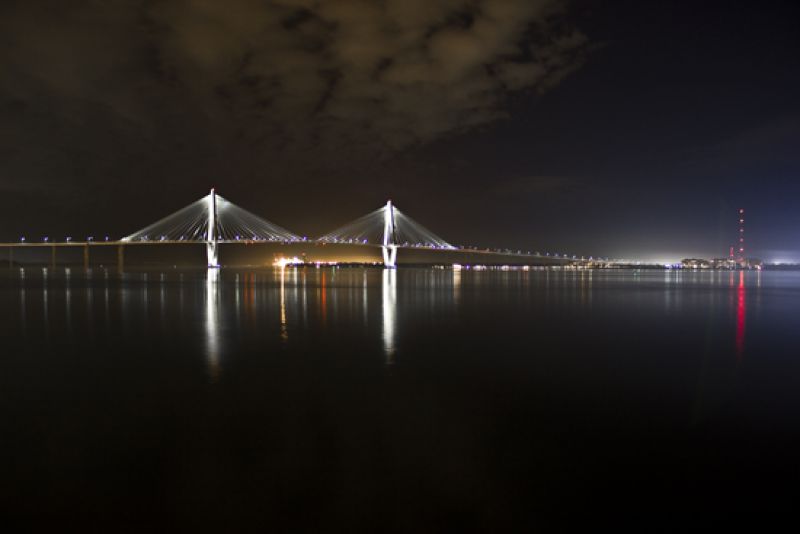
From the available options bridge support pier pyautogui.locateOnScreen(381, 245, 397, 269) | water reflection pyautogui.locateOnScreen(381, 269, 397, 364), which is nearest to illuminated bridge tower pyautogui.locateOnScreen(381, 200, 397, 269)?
bridge support pier pyautogui.locateOnScreen(381, 245, 397, 269)

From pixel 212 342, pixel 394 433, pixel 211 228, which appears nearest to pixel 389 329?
pixel 212 342

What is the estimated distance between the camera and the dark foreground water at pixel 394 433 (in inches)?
147

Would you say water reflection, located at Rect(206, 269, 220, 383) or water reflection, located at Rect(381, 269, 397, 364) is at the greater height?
water reflection, located at Rect(206, 269, 220, 383)

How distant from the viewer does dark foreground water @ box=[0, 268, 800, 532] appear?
3.73 meters

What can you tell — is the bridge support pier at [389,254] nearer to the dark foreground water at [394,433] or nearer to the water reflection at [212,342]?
the water reflection at [212,342]

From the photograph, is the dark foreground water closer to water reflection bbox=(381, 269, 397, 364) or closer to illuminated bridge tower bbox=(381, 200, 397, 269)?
water reflection bbox=(381, 269, 397, 364)

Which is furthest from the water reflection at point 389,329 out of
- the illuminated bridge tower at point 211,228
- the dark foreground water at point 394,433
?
the illuminated bridge tower at point 211,228

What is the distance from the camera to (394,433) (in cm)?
520

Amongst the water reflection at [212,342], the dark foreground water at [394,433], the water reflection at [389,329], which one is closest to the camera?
the dark foreground water at [394,433]

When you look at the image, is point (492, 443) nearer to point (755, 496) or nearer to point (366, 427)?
point (366, 427)

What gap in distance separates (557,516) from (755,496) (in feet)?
5.32

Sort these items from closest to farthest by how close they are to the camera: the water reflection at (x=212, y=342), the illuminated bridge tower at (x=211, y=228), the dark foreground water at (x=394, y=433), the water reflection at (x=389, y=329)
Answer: the dark foreground water at (x=394, y=433), the water reflection at (x=212, y=342), the water reflection at (x=389, y=329), the illuminated bridge tower at (x=211, y=228)

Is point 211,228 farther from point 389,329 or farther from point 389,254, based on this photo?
point 389,329

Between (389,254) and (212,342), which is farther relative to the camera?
(389,254)
